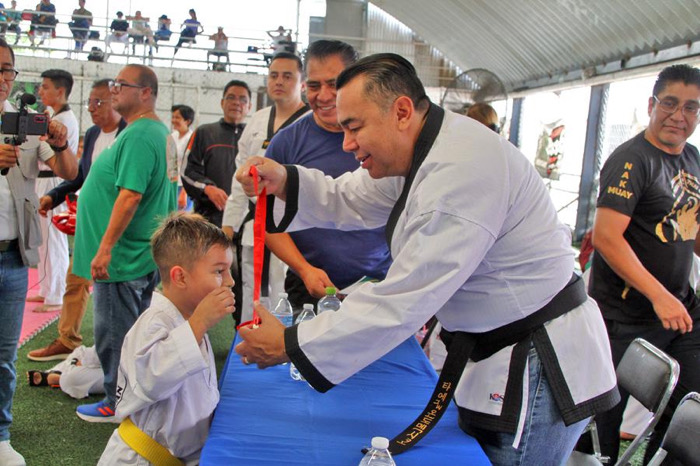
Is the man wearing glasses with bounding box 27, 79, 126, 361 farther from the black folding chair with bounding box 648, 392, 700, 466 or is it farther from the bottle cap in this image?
the black folding chair with bounding box 648, 392, 700, 466

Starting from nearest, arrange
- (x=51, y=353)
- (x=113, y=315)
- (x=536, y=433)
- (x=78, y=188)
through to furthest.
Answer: (x=536, y=433), (x=113, y=315), (x=78, y=188), (x=51, y=353)

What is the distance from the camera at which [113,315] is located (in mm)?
3551

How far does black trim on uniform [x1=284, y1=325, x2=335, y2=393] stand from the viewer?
5.56 ft

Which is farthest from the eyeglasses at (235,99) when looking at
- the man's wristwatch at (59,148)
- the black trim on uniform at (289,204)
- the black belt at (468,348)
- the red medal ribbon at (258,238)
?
the black belt at (468,348)

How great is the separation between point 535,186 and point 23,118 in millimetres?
2336

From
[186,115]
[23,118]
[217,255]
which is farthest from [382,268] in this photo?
[186,115]

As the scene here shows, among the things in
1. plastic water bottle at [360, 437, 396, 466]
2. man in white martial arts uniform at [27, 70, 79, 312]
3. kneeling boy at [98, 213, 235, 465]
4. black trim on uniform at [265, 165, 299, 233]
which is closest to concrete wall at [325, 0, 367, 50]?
man in white martial arts uniform at [27, 70, 79, 312]

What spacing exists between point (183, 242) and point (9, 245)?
1175mm

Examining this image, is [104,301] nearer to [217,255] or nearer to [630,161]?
[217,255]

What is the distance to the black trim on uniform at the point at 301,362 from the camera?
1694 millimetres

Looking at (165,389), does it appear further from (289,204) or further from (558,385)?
(558,385)

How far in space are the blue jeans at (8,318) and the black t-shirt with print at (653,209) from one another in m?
2.70

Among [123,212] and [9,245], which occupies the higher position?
[123,212]

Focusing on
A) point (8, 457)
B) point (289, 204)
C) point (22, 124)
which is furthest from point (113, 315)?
point (289, 204)
